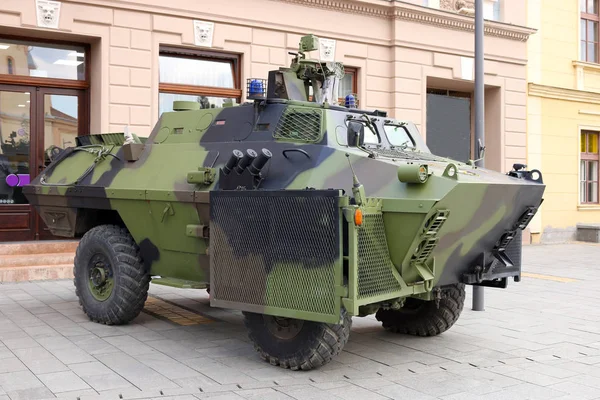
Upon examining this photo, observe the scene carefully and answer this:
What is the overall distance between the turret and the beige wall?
468 cm

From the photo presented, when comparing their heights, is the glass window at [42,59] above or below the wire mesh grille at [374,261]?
above

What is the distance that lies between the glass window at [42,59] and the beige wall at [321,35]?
283 millimetres

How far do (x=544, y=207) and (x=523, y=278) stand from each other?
20.7ft

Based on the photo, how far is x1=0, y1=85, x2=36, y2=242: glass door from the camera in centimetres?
1064

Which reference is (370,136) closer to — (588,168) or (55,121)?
(55,121)

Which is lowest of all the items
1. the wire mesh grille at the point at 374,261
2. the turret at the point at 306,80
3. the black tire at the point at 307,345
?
the black tire at the point at 307,345

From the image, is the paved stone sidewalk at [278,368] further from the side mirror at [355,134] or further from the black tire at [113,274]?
the side mirror at [355,134]

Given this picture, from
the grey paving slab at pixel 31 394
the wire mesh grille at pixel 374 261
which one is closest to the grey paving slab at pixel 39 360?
the grey paving slab at pixel 31 394

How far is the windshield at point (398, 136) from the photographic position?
21.5ft

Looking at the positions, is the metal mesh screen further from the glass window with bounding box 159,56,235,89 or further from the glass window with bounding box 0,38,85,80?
the glass window with bounding box 159,56,235,89

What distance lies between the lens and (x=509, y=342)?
650 centimetres

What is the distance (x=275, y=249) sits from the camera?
5.29 meters

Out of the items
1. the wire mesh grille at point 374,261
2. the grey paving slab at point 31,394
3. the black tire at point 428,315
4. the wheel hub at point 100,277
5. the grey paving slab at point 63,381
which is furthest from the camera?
the wheel hub at point 100,277

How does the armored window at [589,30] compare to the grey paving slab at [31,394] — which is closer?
the grey paving slab at [31,394]
